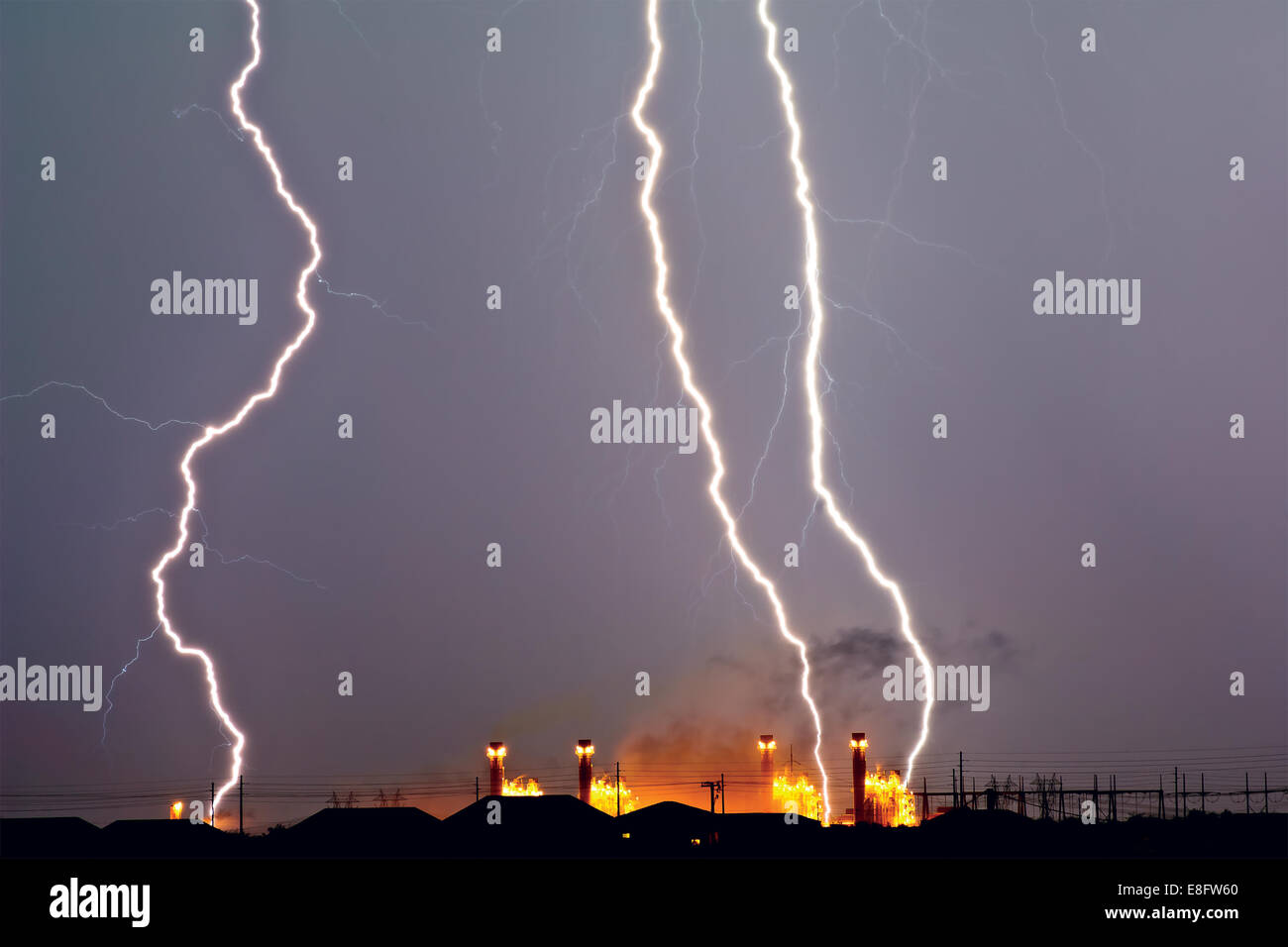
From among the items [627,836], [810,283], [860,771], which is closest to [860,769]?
[860,771]

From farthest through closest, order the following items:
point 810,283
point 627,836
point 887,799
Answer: point 887,799 < point 627,836 < point 810,283

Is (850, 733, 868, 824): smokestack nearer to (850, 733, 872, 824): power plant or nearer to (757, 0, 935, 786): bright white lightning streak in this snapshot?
(850, 733, 872, 824): power plant

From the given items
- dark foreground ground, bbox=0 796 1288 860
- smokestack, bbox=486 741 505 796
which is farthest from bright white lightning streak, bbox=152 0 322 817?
smokestack, bbox=486 741 505 796

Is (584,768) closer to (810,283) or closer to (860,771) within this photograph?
(860,771)

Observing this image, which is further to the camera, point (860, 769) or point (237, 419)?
point (860, 769)

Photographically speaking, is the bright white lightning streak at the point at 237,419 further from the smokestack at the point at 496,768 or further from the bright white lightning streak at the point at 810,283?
the smokestack at the point at 496,768
